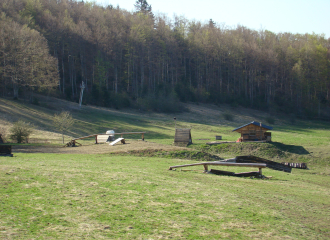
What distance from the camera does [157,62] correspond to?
83500 millimetres

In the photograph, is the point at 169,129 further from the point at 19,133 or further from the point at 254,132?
the point at 19,133

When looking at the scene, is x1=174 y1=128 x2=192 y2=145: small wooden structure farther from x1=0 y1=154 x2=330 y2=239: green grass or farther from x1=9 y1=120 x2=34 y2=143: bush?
x1=0 y1=154 x2=330 y2=239: green grass

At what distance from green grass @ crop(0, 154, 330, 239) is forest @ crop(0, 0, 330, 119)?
4422 centimetres

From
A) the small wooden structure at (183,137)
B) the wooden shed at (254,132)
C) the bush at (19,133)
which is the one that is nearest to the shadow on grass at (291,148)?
the wooden shed at (254,132)

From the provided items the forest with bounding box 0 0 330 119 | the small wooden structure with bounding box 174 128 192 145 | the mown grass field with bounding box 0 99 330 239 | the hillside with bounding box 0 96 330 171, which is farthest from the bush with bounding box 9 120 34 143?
the mown grass field with bounding box 0 99 330 239

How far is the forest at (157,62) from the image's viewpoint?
2564 inches

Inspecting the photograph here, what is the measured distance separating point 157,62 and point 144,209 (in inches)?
3090

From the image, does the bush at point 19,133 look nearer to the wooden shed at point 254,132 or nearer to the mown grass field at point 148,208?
the wooden shed at point 254,132

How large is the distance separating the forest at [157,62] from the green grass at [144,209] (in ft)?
145

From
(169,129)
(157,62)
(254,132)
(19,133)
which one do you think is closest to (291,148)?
(254,132)

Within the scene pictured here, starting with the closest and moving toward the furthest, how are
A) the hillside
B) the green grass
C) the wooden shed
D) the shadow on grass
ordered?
the green grass
the shadow on grass
the hillside
the wooden shed

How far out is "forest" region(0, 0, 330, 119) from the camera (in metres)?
65.1

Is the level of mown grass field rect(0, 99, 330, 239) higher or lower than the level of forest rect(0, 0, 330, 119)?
lower

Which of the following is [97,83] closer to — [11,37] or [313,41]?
[11,37]
